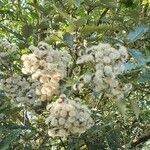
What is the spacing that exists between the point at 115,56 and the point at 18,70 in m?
0.84

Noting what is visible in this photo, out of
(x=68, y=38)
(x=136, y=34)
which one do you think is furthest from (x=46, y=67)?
(x=136, y=34)

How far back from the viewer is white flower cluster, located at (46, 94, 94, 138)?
5.75 ft

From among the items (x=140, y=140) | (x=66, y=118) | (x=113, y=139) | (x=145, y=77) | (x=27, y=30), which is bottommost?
(x=140, y=140)

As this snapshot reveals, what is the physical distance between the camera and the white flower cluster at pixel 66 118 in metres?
1.75

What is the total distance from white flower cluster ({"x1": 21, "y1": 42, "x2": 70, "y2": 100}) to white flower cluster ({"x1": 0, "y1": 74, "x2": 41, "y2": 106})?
0.83ft

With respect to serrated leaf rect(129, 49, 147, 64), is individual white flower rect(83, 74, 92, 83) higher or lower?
lower

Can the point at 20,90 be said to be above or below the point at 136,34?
below

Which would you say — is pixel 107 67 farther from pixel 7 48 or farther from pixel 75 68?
pixel 7 48

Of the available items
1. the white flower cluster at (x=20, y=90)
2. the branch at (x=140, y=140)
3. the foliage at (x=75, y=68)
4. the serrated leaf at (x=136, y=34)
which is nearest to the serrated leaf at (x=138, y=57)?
the foliage at (x=75, y=68)

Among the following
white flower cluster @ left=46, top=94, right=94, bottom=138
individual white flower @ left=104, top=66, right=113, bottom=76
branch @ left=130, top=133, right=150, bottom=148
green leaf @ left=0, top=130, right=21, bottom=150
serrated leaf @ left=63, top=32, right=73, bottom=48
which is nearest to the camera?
individual white flower @ left=104, top=66, right=113, bottom=76

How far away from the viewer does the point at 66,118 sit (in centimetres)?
176

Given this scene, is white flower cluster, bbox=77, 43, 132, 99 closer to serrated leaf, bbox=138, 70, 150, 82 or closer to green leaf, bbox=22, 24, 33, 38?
serrated leaf, bbox=138, 70, 150, 82

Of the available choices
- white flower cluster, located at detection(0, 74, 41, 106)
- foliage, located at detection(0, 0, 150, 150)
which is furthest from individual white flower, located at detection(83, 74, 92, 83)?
white flower cluster, located at detection(0, 74, 41, 106)

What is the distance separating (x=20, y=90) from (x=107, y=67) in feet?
2.19
